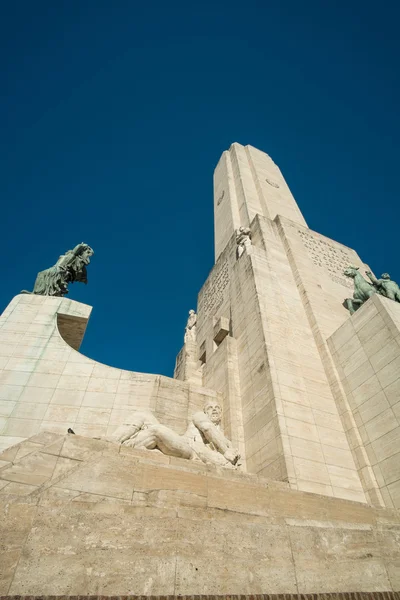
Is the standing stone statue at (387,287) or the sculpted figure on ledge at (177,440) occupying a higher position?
the standing stone statue at (387,287)

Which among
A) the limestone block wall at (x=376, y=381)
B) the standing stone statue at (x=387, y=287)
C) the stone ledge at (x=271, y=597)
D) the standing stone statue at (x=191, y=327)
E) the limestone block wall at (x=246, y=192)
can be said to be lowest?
the stone ledge at (x=271, y=597)

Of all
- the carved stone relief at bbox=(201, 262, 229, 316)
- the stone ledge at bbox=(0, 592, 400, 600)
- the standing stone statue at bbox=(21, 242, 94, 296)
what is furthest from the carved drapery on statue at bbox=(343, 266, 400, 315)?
the standing stone statue at bbox=(21, 242, 94, 296)

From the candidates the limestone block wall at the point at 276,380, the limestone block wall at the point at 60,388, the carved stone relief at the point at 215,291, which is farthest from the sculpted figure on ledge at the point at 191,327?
the limestone block wall at the point at 60,388

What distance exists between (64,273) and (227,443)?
8.93 m

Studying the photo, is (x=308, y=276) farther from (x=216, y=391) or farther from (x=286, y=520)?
(x=286, y=520)

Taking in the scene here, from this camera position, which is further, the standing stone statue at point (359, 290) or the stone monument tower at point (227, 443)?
the standing stone statue at point (359, 290)

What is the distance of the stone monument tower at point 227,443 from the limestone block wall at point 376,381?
0.04 meters

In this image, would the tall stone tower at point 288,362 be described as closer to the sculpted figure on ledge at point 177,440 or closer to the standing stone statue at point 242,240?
the standing stone statue at point 242,240

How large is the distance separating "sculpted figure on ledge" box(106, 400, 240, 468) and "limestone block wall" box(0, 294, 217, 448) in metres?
2.28

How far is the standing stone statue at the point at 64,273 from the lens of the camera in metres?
12.5

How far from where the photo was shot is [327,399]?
1025 centimetres

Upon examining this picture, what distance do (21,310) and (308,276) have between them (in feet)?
33.8

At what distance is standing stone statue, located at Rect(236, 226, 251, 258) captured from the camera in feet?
49.5

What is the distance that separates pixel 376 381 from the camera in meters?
9.26
